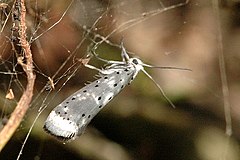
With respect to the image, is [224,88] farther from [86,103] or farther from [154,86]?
[86,103]

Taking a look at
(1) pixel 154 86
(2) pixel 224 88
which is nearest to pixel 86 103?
(1) pixel 154 86

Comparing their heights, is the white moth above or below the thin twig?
above

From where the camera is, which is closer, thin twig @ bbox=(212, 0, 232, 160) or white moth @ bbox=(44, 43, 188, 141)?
white moth @ bbox=(44, 43, 188, 141)

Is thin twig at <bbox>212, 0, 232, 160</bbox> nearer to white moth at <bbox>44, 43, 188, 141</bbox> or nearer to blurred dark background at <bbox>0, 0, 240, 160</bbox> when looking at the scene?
blurred dark background at <bbox>0, 0, 240, 160</bbox>

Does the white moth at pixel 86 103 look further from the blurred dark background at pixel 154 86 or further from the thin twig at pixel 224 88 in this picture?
the thin twig at pixel 224 88

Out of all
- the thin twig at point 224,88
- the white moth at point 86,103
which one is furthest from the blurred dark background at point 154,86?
the white moth at point 86,103

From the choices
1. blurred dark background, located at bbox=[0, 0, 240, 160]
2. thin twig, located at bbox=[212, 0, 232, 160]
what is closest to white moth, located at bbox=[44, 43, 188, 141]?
blurred dark background, located at bbox=[0, 0, 240, 160]
